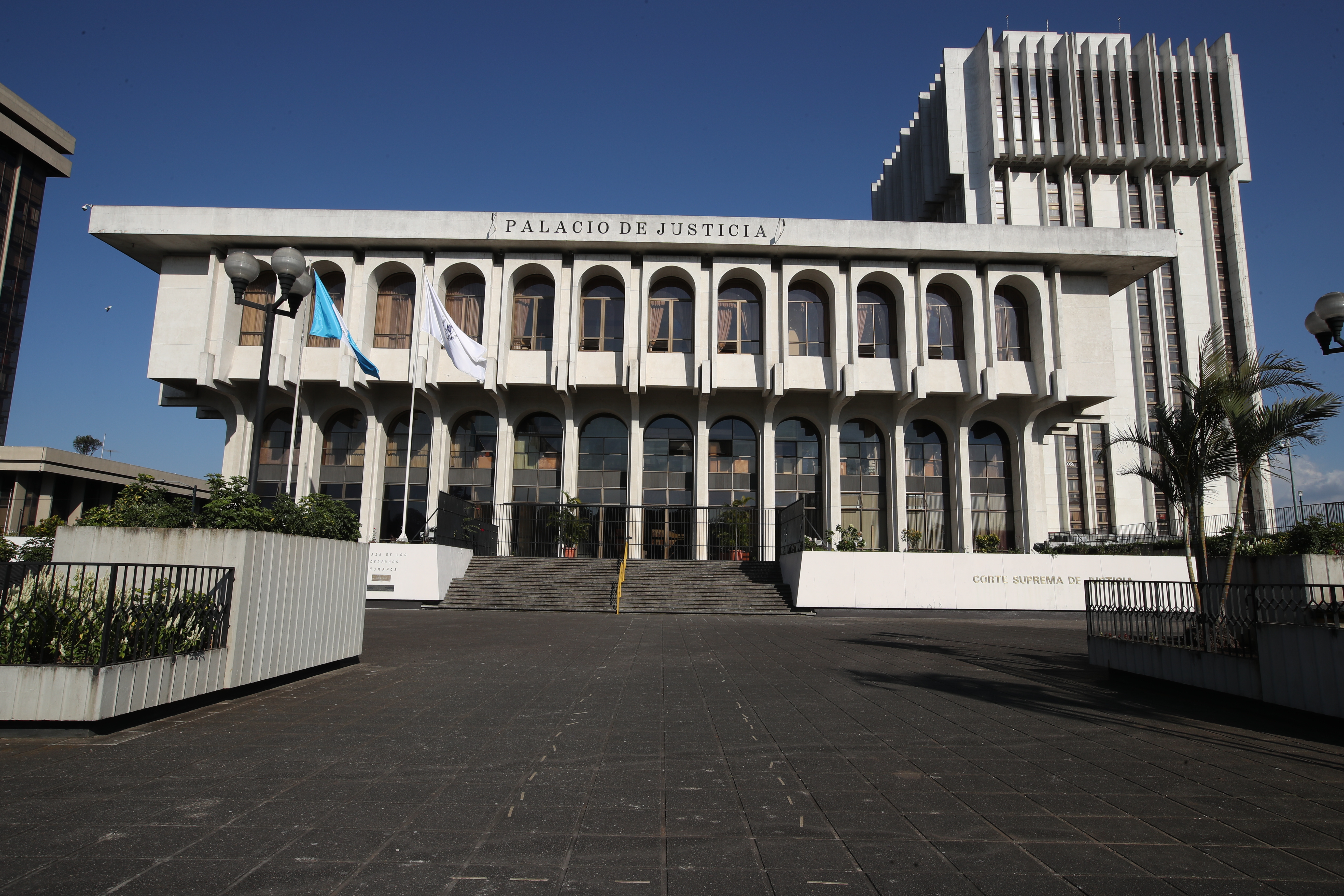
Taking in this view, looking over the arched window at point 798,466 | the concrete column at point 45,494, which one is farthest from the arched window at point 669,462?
the concrete column at point 45,494

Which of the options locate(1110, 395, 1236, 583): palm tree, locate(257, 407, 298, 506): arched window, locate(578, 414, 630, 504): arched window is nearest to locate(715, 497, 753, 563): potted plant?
locate(578, 414, 630, 504): arched window

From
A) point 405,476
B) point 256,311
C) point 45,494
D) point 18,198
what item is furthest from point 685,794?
point 18,198

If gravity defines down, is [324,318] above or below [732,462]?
above

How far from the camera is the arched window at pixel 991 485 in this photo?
3027 centimetres

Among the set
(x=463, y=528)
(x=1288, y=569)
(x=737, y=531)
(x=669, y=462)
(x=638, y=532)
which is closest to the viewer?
(x=1288, y=569)

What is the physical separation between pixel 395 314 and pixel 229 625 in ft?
81.3

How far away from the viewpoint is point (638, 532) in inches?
1128

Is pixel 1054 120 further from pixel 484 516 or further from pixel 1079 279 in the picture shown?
pixel 484 516

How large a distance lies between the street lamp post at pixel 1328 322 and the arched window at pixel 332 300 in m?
27.6

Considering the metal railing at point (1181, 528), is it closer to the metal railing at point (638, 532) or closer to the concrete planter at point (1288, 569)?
the concrete planter at point (1288, 569)

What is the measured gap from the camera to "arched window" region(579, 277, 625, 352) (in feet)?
98.5

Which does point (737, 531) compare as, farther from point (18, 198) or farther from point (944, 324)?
point (18, 198)

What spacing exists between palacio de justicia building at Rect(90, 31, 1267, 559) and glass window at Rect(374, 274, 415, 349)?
0.10 metres

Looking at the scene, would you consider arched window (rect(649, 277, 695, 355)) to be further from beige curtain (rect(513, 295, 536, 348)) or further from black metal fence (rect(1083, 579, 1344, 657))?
black metal fence (rect(1083, 579, 1344, 657))
